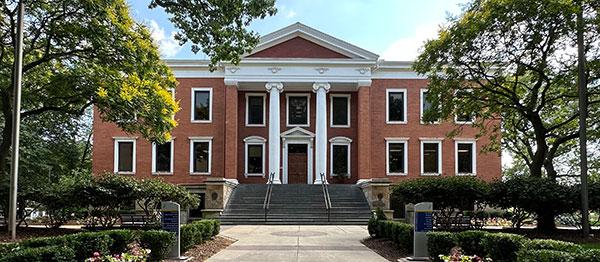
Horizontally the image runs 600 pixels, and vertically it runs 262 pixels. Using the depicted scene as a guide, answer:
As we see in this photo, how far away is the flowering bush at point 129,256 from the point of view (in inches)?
351

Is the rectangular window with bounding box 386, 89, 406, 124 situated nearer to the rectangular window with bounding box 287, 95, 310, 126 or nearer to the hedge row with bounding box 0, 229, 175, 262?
the rectangular window with bounding box 287, 95, 310, 126

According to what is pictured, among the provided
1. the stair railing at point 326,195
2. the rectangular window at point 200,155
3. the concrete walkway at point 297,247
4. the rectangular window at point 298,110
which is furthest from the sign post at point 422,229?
the rectangular window at point 200,155

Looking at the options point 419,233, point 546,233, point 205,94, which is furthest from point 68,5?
point 205,94

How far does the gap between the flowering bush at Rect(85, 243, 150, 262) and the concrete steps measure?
46.4ft

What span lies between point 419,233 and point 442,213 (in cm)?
620

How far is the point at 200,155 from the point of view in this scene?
115 feet

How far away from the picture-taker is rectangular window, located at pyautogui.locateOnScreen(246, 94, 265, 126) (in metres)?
35.8

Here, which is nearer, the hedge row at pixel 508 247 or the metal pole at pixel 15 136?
the hedge row at pixel 508 247

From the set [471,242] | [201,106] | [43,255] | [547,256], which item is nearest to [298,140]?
[201,106]

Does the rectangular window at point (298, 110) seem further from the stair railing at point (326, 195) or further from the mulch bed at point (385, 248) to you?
the mulch bed at point (385, 248)

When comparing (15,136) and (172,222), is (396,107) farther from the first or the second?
(15,136)

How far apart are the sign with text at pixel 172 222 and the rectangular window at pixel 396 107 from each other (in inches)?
965

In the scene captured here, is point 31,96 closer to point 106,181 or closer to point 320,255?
point 106,181

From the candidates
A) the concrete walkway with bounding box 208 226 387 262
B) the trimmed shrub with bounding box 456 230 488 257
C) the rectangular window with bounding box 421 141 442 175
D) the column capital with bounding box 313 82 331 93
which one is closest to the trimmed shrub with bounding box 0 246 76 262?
the concrete walkway with bounding box 208 226 387 262
